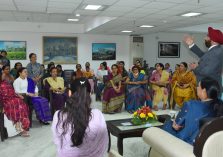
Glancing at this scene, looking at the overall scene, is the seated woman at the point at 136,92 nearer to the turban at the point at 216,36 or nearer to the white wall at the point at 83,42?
the turban at the point at 216,36

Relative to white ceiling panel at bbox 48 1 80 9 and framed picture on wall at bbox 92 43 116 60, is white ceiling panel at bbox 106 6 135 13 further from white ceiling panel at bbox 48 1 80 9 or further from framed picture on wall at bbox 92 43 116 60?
framed picture on wall at bbox 92 43 116 60

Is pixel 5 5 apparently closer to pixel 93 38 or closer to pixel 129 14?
pixel 129 14

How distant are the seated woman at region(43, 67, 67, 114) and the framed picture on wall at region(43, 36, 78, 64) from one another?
4.73 m

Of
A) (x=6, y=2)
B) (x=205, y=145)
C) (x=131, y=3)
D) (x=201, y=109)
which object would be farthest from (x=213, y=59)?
(x=6, y=2)

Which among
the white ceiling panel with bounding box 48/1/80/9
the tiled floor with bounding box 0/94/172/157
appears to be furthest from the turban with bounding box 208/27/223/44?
the white ceiling panel with bounding box 48/1/80/9

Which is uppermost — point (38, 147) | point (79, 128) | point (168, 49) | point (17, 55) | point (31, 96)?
point (168, 49)

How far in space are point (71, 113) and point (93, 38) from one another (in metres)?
9.57

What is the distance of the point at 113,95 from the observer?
6.73 metres

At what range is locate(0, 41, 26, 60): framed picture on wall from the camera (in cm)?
1030

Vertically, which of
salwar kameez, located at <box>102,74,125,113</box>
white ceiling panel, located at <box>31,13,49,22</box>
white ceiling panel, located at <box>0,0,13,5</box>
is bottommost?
salwar kameez, located at <box>102,74,125,113</box>

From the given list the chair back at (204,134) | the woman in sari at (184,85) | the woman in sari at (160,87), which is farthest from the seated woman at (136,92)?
the chair back at (204,134)

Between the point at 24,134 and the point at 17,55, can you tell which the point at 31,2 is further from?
the point at 17,55

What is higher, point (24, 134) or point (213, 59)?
point (213, 59)

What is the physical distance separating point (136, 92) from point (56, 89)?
1961mm
